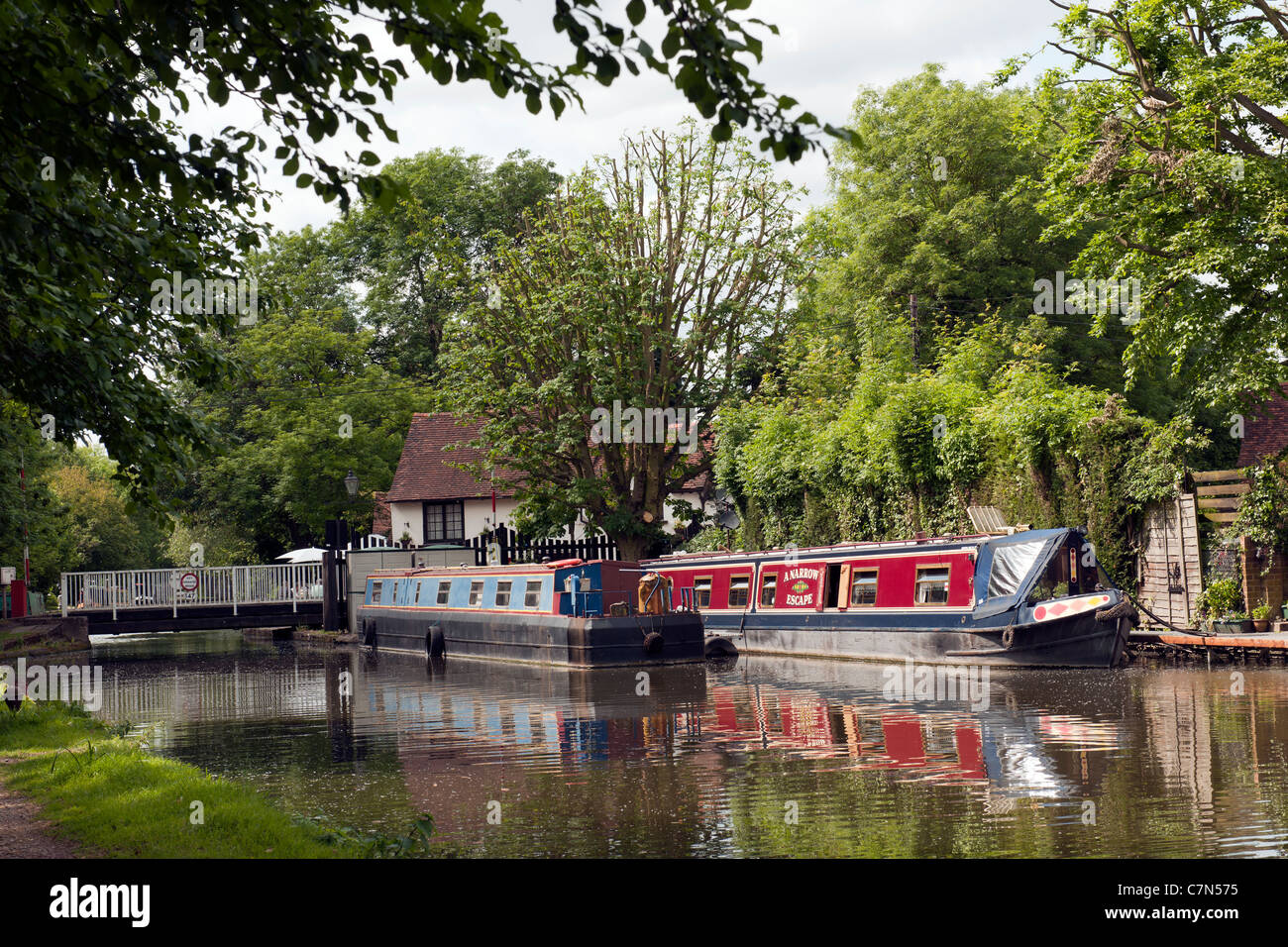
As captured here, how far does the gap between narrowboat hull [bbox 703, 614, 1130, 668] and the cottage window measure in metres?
19.2

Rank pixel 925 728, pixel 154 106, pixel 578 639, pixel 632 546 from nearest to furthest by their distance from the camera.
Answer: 1. pixel 154 106
2. pixel 925 728
3. pixel 578 639
4. pixel 632 546

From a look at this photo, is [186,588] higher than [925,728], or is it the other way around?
[186,588]

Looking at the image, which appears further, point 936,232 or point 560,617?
point 936,232

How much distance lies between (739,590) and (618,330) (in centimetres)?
719

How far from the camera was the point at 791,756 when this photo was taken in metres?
13.4

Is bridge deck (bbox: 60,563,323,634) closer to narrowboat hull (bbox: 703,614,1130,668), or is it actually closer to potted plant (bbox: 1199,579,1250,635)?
narrowboat hull (bbox: 703,614,1130,668)

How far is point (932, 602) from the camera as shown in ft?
75.0

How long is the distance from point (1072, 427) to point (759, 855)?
1666 centimetres

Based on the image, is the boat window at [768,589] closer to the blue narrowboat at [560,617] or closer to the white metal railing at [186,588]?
the blue narrowboat at [560,617]

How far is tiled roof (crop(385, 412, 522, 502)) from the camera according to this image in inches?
1750

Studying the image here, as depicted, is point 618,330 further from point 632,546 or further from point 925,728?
point 925,728

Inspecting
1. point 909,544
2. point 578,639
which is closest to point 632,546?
point 578,639

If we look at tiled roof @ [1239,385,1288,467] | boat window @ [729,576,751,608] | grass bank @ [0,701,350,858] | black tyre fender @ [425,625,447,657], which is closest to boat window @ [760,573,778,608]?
boat window @ [729,576,751,608]

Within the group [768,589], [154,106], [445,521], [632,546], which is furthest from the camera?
[445,521]
